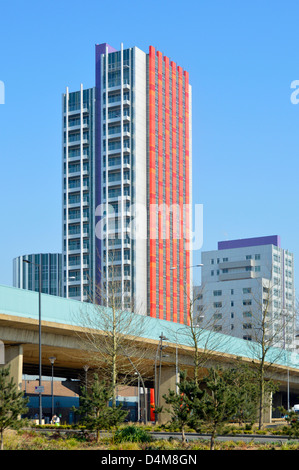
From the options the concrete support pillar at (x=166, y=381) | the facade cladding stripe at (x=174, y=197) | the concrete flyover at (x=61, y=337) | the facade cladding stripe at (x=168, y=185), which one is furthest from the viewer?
the facade cladding stripe at (x=174, y=197)

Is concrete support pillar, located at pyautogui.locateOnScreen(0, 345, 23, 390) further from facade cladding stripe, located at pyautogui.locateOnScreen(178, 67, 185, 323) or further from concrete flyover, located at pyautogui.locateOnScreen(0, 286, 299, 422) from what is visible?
facade cladding stripe, located at pyautogui.locateOnScreen(178, 67, 185, 323)

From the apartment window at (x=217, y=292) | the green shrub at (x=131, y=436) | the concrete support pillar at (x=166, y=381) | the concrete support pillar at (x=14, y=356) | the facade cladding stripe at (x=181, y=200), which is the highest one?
the facade cladding stripe at (x=181, y=200)

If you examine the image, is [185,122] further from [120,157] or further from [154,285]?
[154,285]

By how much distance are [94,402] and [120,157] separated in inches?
4265

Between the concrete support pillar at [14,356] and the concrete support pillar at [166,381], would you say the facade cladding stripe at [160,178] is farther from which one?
the concrete support pillar at [14,356]

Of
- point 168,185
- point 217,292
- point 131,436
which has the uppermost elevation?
point 168,185

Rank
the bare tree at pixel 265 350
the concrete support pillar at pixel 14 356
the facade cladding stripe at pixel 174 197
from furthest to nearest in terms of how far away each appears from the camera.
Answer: the facade cladding stripe at pixel 174 197 → the bare tree at pixel 265 350 → the concrete support pillar at pixel 14 356

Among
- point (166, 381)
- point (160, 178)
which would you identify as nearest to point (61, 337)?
point (166, 381)

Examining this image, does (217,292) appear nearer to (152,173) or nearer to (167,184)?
(167,184)

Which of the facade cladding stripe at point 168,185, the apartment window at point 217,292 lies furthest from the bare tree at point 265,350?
the apartment window at point 217,292

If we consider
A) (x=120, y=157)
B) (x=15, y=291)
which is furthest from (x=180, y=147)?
(x=15, y=291)

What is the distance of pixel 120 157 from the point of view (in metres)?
137

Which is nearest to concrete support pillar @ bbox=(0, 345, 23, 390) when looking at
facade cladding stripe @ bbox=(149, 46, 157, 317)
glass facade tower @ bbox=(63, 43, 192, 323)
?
glass facade tower @ bbox=(63, 43, 192, 323)

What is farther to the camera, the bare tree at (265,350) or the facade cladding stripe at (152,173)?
the facade cladding stripe at (152,173)
